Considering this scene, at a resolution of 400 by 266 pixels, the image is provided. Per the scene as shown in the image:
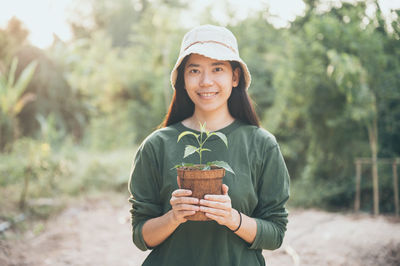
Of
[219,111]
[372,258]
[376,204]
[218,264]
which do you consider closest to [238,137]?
[219,111]

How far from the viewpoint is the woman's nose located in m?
1.74

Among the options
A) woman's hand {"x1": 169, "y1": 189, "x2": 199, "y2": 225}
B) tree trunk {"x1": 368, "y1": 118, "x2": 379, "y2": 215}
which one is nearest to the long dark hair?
woman's hand {"x1": 169, "y1": 189, "x2": 199, "y2": 225}

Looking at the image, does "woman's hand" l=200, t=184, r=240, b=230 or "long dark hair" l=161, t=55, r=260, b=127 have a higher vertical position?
"long dark hair" l=161, t=55, r=260, b=127

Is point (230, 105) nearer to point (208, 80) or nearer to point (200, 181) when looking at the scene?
point (208, 80)

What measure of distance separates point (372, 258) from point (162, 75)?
505 inches

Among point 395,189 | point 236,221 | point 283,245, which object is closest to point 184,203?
point 236,221

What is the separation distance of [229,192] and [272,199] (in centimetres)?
21

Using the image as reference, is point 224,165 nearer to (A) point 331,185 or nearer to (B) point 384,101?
(B) point 384,101

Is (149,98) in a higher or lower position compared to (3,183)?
higher

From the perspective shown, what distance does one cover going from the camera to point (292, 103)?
842cm

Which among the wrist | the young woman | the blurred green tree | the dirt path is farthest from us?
the blurred green tree

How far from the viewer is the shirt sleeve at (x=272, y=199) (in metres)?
1.69

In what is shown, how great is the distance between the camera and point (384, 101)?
6766 millimetres

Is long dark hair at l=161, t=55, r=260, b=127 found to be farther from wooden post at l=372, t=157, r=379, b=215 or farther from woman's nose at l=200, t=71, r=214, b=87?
wooden post at l=372, t=157, r=379, b=215
